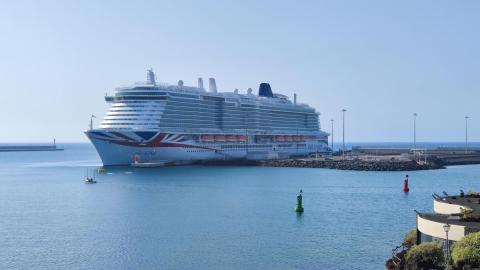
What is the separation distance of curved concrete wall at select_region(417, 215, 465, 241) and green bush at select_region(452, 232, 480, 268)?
1.48 metres

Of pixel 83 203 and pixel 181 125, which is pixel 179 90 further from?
pixel 83 203

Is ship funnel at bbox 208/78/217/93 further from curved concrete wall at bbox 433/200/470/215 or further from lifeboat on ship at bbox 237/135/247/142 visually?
curved concrete wall at bbox 433/200/470/215

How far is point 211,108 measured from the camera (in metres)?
120

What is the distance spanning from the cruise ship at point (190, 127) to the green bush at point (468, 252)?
80.3 meters

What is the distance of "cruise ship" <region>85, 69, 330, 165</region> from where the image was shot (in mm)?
102625

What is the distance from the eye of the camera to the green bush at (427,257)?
25656mm

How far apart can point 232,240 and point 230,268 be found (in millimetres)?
6973

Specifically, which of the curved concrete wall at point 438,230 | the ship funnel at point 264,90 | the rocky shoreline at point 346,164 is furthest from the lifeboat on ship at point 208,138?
the curved concrete wall at point 438,230

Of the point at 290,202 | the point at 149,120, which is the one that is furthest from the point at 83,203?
the point at 149,120

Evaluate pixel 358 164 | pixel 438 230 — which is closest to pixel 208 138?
pixel 358 164

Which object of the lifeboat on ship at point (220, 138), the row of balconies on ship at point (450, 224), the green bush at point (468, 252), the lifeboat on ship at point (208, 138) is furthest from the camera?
the lifeboat on ship at point (220, 138)

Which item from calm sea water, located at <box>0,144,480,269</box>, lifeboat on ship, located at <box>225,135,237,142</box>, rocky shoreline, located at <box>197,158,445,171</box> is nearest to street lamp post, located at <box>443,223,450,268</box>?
calm sea water, located at <box>0,144,480,269</box>

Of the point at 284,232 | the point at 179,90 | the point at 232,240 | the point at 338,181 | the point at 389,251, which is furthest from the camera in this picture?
the point at 179,90

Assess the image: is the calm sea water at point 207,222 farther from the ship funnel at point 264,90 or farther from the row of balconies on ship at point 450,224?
the ship funnel at point 264,90
